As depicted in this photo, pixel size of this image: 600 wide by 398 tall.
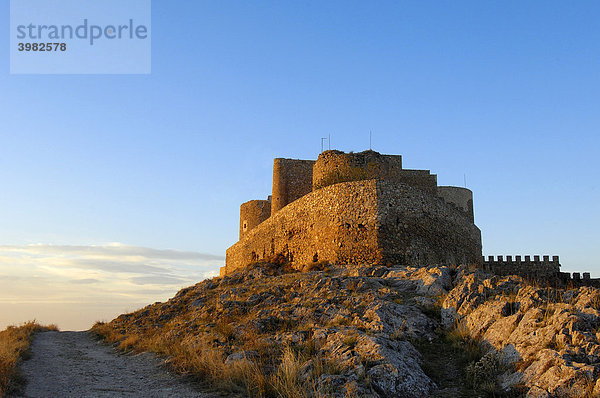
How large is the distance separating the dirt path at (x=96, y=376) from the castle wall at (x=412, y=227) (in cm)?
972

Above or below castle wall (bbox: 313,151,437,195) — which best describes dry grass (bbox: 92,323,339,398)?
below

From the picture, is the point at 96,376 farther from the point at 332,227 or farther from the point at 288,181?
the point at 288,181

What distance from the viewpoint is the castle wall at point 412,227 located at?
720 inches

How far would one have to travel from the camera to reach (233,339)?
11172mm

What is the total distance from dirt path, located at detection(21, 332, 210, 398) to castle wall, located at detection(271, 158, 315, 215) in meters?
16.1

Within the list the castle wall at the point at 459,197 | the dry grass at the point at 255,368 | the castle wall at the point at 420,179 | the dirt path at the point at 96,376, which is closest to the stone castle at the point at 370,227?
the castle wall at the point at 420,179

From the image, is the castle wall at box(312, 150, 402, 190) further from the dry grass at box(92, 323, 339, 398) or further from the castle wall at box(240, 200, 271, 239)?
the castle wall at box(240, 200, 271, 239)

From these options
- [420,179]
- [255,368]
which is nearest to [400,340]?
[255,368]

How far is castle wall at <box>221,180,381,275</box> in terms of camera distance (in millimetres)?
18469

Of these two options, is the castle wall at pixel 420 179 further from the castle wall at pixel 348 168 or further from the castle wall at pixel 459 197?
the castle wall at pixel 348 168

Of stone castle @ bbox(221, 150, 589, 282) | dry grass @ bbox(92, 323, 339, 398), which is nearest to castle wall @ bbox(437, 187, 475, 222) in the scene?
stone castle @ bbox(221, 150, 589, 282)

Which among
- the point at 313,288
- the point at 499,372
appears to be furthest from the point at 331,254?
the point at 499,372

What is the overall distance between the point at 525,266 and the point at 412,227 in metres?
12.3

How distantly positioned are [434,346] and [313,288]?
18.4 feet
